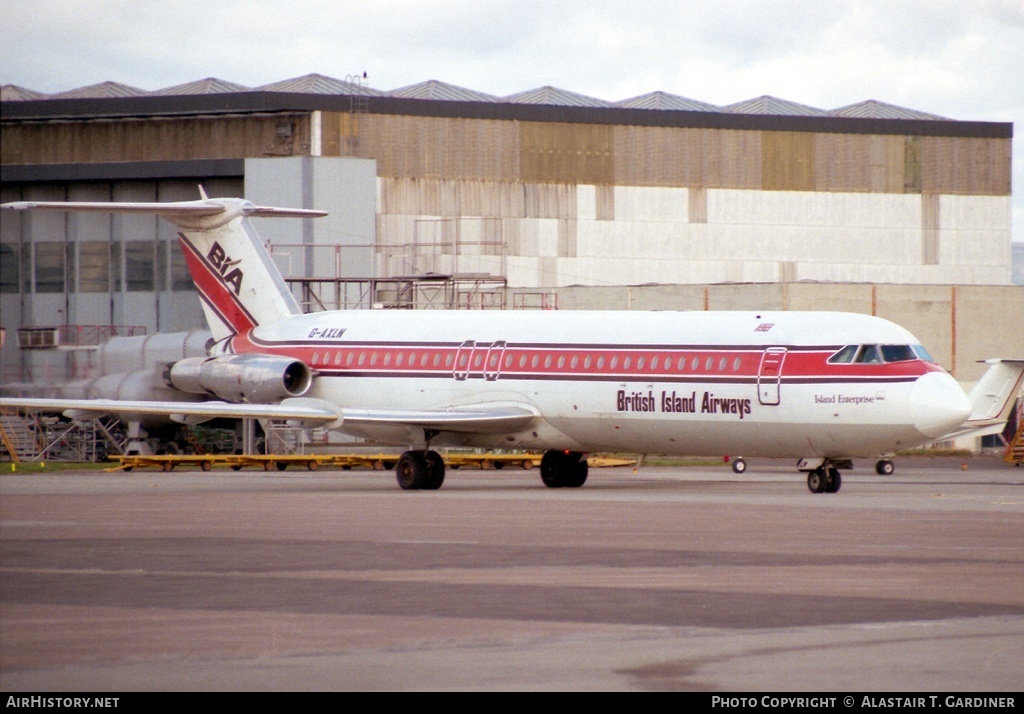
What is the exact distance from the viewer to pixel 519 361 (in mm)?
32094

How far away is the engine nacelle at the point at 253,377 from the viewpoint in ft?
112

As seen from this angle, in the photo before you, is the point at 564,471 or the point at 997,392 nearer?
the point at 564,471

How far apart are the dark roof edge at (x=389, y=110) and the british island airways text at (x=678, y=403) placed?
32.3m

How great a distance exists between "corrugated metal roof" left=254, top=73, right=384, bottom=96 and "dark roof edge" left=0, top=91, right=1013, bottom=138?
468 cm

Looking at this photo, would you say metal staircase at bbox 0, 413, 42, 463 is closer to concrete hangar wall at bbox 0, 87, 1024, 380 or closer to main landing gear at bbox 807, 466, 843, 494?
concrete hangar wall at bbox 0, 87, 1024, 380

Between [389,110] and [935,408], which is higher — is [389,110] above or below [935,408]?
above

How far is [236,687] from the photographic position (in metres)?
9.76

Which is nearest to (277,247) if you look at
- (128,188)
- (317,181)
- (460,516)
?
(317,181)

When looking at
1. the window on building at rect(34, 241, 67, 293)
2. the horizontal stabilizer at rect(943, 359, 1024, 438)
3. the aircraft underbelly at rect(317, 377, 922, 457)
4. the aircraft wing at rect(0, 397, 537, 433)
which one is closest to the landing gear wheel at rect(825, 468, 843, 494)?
the aircraft underbelly at rect(317, 377, 922, 457)

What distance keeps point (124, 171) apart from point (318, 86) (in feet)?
33.5

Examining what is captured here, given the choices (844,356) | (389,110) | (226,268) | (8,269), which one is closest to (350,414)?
(226,268)

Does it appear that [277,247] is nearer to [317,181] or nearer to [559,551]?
[317,181]

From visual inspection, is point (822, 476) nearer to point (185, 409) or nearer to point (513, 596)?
point (185, 409)

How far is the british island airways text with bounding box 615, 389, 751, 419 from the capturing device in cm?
2911
